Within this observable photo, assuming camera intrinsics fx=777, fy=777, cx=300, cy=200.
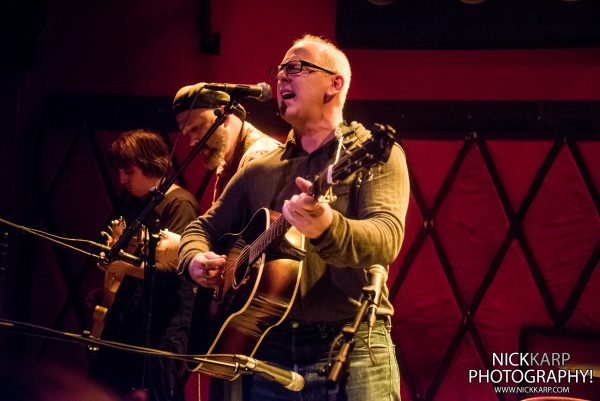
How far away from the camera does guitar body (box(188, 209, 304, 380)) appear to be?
220 cm

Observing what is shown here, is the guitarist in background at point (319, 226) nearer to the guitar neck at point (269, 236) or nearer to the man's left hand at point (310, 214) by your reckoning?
the man's left hand at point (310, 214)

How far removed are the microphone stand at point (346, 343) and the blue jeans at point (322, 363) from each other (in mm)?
361

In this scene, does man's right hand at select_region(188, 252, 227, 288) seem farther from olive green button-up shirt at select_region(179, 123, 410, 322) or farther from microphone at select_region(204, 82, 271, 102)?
microphone at select_region(204, 82, 271, 102)

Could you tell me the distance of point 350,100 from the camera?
171 inches

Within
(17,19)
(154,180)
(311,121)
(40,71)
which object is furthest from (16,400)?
(40,71)

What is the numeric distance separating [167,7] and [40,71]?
0.88 m

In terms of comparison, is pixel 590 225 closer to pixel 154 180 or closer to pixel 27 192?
pixel 154 180

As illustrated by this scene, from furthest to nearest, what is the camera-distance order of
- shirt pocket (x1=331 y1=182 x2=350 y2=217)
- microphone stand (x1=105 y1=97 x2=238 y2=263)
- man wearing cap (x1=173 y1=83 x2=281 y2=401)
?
man wearing cap (x1=173 y1=83 x2=281 y2=401) → microphone stand (x1=105 y1=97 x2=238 y2=263) → shirt pocket (x1=331 y1=182 x2=350 y2=217)

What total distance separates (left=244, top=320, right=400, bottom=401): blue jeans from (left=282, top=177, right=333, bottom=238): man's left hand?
390 mm

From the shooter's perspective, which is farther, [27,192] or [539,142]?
[27,192]

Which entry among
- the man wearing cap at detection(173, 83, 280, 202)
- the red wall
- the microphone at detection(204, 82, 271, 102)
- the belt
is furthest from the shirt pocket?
the red wall

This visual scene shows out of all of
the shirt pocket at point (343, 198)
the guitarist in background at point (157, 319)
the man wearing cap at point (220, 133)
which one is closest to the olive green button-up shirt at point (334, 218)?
the shirt pocket at point (343, 198)

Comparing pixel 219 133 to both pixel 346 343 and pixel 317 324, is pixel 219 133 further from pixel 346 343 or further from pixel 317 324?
pixel 346 343

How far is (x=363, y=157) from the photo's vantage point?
1.86 metres
